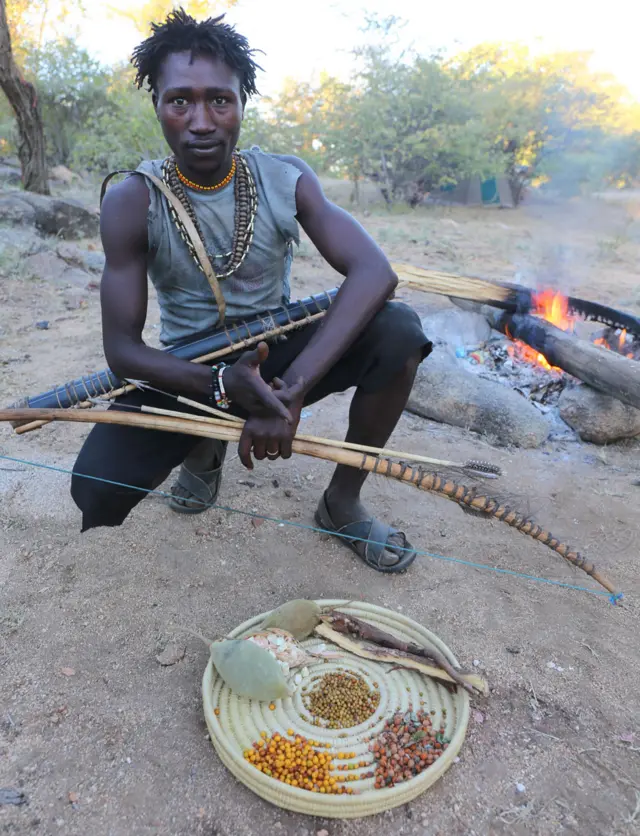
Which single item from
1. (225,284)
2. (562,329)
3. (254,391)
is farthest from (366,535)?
(562,329)

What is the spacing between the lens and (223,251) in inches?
87.3

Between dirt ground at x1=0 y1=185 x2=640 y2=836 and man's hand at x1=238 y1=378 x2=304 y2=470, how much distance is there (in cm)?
72

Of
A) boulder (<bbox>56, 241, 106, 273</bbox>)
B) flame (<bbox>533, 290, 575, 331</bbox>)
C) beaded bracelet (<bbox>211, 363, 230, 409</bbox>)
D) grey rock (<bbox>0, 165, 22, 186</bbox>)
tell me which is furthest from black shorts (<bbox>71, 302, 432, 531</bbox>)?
grey rock (<bbox>0, 165, 22, 186</bbox>)

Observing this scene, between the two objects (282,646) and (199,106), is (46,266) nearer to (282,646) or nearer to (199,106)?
(199,106)

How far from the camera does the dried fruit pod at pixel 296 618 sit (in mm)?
1962

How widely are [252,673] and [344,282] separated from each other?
130 centimetres

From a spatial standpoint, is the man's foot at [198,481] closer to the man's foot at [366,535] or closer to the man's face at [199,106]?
the man's foot at [366,535]

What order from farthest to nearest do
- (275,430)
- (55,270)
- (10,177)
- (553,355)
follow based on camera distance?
(10,177), (55,270), (553,355), (275,430)

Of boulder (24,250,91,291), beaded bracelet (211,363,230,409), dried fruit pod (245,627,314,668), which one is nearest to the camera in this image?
Result: dried fruit pod (245,627,314,668)

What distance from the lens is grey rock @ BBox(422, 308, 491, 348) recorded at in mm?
4575

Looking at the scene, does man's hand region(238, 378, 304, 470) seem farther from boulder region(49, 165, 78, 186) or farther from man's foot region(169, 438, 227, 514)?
boulder region(49, 165, 78, 186)

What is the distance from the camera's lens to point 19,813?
154cm

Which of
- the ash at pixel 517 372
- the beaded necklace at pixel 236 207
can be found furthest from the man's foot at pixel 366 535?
the ash at pixel 517 372

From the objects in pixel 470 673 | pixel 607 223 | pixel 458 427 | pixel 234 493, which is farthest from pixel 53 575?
pixel 607 223
